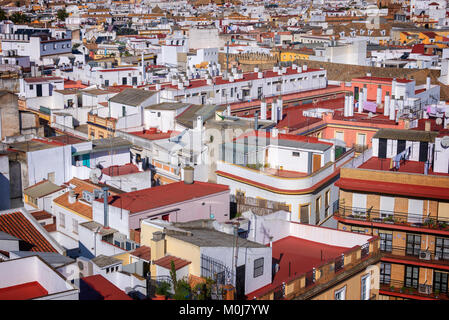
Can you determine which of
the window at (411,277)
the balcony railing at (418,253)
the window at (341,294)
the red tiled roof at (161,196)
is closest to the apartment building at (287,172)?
the red tiled roof at (161,196)

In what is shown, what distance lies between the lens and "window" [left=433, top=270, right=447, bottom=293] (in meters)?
15.7

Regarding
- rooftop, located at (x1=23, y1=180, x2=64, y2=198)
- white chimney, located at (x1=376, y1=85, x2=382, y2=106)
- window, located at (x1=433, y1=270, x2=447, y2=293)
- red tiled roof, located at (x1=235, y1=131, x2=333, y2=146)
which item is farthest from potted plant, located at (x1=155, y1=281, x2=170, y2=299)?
white chimney, located at (x1=376, y1=85, x2=382, y2=106)

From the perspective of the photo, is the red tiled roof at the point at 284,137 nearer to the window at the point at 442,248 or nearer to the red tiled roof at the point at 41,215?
the window at the point at 442,248

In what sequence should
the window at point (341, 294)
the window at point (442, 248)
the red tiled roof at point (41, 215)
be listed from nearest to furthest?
the window at point (341, 294), the window at point (442, 248), the red tiled roof at point (41, 215)

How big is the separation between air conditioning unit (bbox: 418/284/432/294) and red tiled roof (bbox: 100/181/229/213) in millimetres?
4926

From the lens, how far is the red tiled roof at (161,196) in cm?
1523

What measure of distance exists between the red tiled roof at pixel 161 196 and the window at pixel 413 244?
14.4ft

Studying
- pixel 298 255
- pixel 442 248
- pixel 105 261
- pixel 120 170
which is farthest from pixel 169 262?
pixel 120 170

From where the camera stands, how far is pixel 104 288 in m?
11.4

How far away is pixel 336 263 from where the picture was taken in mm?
12297

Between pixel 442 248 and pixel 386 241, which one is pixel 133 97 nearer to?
pixel 386 241

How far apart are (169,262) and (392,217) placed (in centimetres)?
681

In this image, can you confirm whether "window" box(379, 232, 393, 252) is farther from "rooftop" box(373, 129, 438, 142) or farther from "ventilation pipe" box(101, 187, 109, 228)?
"ventilation pipe" box(101, 187, 109, 228)
